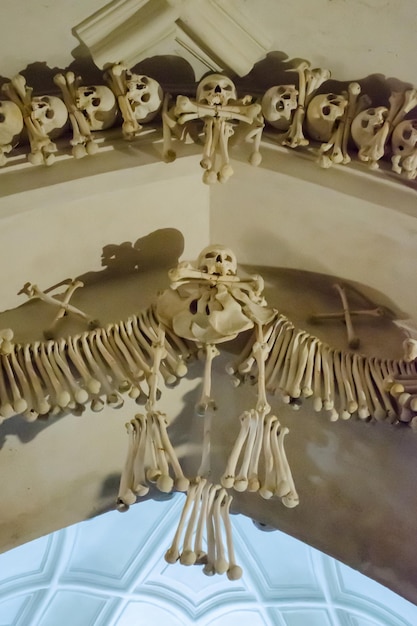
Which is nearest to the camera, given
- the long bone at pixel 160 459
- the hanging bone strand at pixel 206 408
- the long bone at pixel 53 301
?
the long bone at pixel 160 459

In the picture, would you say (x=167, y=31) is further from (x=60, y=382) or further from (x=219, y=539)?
(x=219, y=539)

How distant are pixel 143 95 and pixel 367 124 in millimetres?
376

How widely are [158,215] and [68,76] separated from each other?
0.95ft

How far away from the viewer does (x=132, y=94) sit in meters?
1.24

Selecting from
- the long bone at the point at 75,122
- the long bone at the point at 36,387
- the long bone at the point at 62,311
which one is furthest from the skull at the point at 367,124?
the long bone at the point at 36,387

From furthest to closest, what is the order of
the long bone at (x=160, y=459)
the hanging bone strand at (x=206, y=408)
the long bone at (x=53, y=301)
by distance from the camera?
the long bone at (x=53, y=301), the hanging bone strand at (x=206, y=408), the long bone at (x=160, y=459)

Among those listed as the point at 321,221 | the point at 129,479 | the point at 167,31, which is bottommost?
the point at 129,479

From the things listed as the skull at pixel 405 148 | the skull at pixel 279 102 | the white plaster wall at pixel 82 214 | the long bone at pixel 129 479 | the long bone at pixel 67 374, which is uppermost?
the skull at pixel 279 102

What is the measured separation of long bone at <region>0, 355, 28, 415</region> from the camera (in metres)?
1.13

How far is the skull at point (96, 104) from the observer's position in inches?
48.3

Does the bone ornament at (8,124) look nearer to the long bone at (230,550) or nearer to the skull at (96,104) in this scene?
the skull at (96,104)

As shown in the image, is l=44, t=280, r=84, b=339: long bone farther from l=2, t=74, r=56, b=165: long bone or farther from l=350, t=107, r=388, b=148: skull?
l=350, t=107, r=388, b=148: skull

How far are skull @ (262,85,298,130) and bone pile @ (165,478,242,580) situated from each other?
618 millimetres

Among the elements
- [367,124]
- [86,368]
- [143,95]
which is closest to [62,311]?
[86,368]
